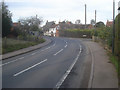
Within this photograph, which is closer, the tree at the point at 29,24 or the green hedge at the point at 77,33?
the tree at the point at 29,24

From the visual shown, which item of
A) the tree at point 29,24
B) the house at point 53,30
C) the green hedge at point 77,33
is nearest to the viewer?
the tree at point 29,24

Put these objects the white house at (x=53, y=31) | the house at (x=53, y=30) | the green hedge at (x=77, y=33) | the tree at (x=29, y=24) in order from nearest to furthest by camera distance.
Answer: the tree at (x=29, y=24) < the green hedge at (x=77, y=33) < the house at (x=53, y=30) < the white house at (x=53, y=31)

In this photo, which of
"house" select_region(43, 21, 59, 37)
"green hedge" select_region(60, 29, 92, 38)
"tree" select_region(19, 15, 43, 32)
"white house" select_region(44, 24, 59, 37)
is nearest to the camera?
"tree" select_region(19, 15, 43, 32)

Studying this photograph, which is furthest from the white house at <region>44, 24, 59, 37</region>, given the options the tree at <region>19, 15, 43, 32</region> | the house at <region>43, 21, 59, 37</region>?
the tree at <region>19, 15, 43, 32</region>

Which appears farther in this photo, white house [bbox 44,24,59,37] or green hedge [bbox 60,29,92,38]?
white house [bbox 44,24,59,37]

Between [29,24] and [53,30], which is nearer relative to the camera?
[29,24]

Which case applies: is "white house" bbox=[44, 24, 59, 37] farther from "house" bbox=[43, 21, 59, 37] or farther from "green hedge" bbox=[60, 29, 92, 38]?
"green hedge" bbox=[60, 29, 92, 38]

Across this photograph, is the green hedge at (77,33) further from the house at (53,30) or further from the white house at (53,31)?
the white house at (53,31)

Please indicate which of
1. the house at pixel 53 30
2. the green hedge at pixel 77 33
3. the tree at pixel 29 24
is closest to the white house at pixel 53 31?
the house at pixel 53 30

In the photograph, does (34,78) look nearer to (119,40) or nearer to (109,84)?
(109,84)

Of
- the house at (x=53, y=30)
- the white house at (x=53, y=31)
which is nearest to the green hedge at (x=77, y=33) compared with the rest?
the house at (x=53, y=30)

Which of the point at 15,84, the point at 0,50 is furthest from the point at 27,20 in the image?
the point at 15,84

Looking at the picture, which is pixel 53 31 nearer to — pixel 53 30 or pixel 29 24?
pixel 53 30

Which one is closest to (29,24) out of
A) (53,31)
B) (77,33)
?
(77,33)
